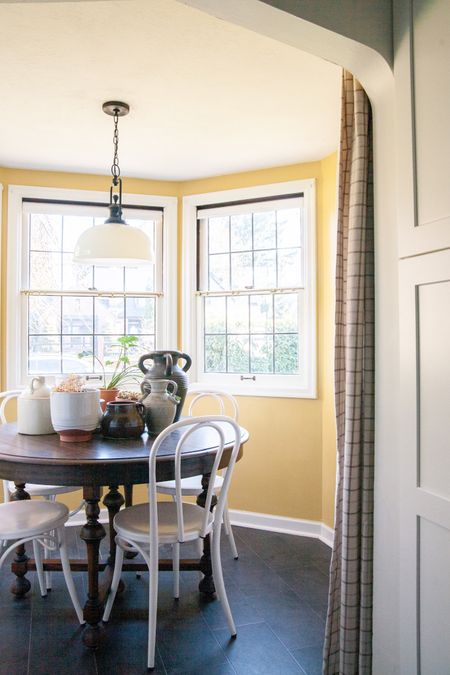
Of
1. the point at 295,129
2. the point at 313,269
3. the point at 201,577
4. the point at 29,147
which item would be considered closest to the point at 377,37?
the point at 295,129

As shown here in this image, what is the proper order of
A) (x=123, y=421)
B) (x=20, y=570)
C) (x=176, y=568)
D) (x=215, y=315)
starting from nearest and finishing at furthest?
(x=123, y=421) → (x=176, y=568) → (x=20, y=570) → (x=215, y=315)

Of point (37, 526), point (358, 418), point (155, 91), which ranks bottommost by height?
point (37, 526)

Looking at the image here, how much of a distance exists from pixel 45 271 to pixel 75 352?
611 millimetres

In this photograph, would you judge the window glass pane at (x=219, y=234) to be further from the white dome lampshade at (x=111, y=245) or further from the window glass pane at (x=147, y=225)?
the white dome lampshade at (x=111, y=245)

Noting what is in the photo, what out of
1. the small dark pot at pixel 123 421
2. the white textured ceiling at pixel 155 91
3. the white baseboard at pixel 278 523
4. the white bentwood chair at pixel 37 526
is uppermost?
the white textured ceiling at pixel 155 91

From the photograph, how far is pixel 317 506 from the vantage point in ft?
11.5

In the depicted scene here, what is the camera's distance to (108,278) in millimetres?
3828

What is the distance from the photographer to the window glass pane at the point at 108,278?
12.5 ft

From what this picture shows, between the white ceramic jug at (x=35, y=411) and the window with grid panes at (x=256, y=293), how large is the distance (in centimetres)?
154

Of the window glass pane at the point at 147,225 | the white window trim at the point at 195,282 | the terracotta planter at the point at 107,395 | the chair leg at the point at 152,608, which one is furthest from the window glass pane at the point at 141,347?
the chair leg at the point at 152,608

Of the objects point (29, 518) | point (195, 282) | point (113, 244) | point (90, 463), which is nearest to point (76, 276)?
point (195, 282)

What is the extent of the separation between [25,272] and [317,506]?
8.38 feet

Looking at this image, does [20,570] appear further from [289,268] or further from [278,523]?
[289,268]

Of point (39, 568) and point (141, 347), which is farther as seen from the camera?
point (141, 347)
